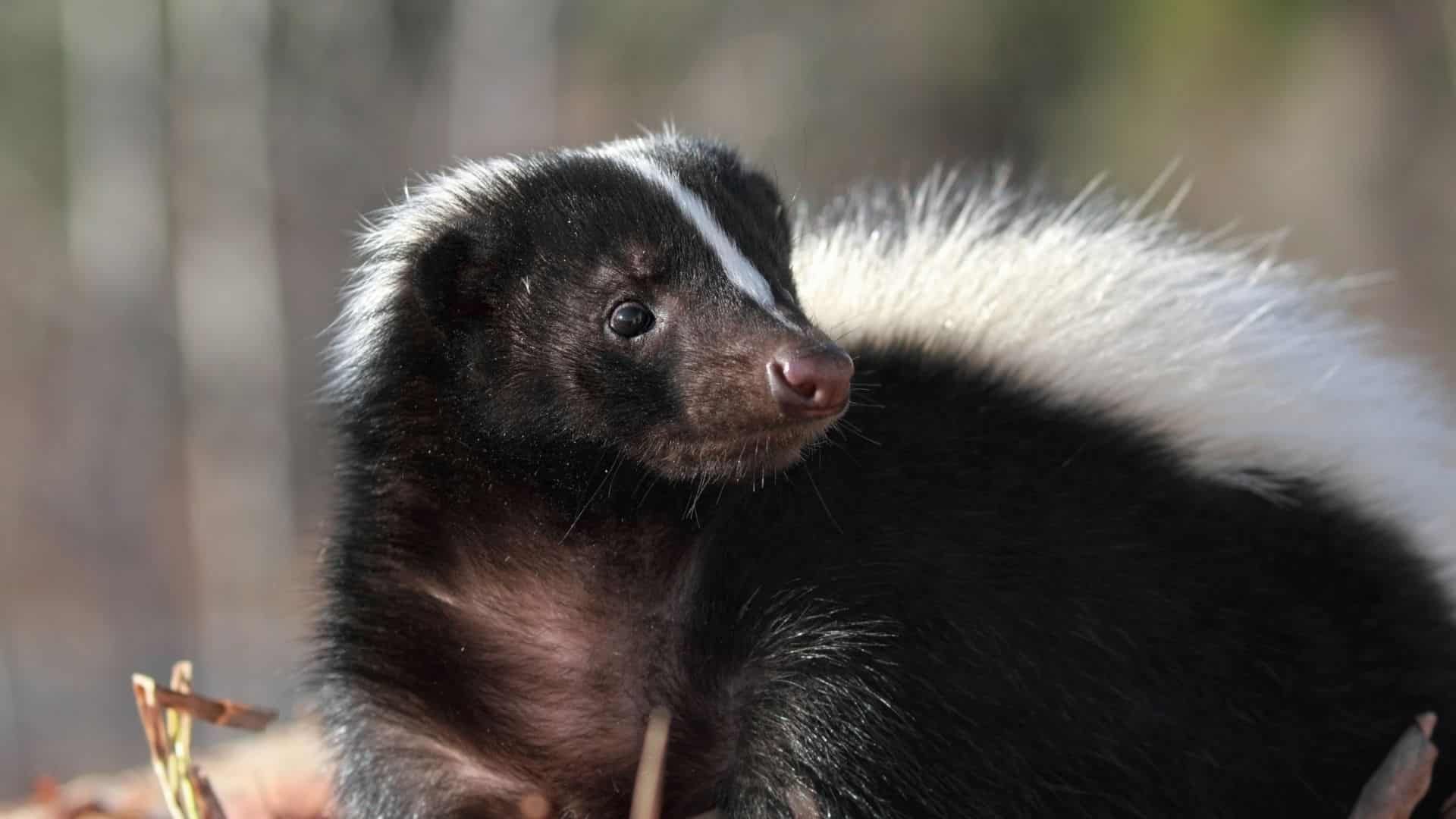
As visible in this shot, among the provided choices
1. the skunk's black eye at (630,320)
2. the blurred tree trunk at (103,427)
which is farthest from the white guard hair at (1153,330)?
the blurred tree trunk at (103,427)

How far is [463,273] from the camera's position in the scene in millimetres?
3213

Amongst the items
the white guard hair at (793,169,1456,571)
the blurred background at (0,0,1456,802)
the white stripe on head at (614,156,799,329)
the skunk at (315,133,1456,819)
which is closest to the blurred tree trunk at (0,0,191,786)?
the blurred background at (0,0,1456,802)

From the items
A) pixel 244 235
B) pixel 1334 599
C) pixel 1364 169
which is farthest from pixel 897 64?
pixel 1334 599

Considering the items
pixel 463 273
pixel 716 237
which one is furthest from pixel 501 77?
pixel 716 237

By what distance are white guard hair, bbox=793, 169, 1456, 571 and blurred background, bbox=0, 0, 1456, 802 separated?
30.0ft

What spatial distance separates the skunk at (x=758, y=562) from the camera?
2.94 metres

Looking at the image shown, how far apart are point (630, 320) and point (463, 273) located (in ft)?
1.24

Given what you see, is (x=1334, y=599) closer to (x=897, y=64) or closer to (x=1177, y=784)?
(x=1177, y=784)

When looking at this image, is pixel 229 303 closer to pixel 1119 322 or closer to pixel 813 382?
pixel 1119 322

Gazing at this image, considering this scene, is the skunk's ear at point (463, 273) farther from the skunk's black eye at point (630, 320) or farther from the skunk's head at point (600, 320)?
the skunk's black eye at point (630, 320)

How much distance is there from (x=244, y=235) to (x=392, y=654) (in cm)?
1613

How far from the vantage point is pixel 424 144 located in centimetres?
1944

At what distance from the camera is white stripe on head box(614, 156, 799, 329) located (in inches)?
120

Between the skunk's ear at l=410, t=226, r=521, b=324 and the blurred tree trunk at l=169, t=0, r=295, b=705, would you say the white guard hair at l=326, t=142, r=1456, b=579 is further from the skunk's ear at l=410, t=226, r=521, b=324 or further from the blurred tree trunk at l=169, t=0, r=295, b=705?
the blurred tree trunk at l=169, t=0, r=295, b=705
